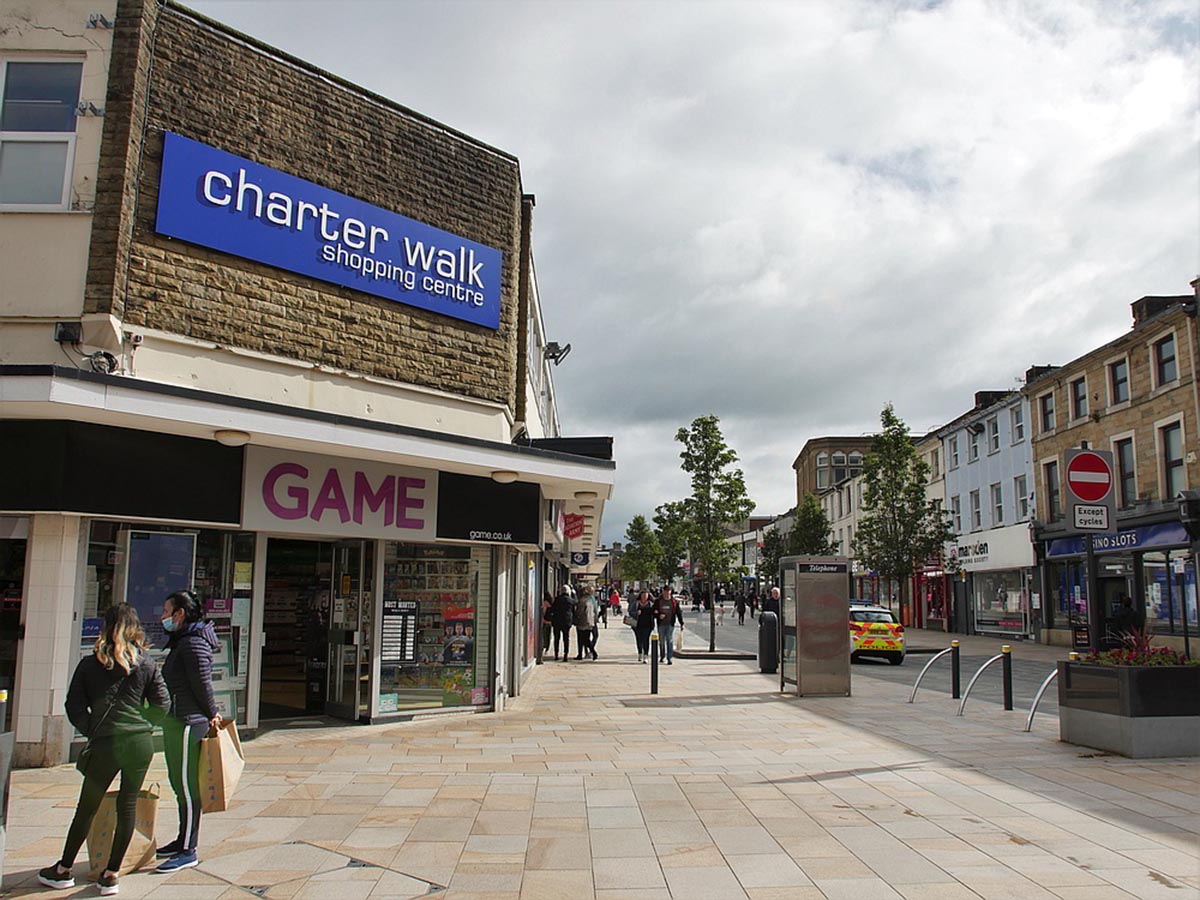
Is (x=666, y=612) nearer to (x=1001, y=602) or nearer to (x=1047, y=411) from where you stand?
(x=1047, y=411)

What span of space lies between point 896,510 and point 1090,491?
22.9 metres

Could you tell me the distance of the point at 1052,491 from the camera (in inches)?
1353

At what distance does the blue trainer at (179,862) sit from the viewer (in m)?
5.87

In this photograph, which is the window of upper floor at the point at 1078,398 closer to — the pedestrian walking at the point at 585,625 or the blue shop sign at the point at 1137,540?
the blue shop sign at the point at 1137,540

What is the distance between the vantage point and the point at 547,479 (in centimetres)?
1295

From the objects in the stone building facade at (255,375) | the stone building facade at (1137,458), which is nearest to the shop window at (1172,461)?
the stone building facade at (1137,458)

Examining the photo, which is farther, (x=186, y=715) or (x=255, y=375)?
(x=255, y=375)

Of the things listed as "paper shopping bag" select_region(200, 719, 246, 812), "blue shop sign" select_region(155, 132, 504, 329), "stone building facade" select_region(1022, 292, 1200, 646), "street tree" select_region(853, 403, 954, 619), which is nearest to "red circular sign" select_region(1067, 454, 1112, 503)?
"blue shop sign" select_region(155, 132, 504, 329)

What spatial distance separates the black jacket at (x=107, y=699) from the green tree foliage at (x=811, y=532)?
189ft

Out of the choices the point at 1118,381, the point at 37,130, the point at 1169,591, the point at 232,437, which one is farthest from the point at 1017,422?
the point at 37,130

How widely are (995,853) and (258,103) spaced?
34.7 ft

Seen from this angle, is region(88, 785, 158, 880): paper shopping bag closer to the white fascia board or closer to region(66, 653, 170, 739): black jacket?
region(66, 653, 170, 739): black jacket

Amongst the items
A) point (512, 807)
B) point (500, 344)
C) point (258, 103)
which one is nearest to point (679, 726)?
point (512, 807)

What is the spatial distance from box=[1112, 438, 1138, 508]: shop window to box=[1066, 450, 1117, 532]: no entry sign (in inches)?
807
